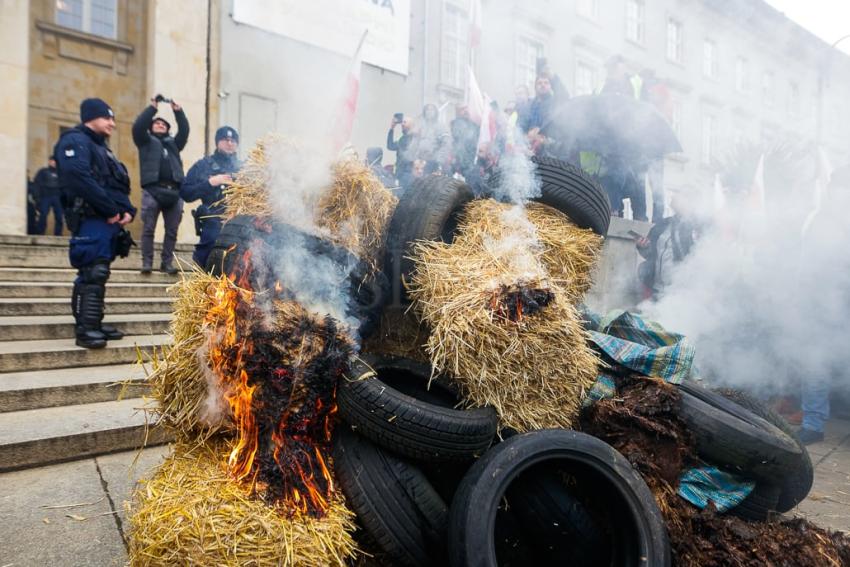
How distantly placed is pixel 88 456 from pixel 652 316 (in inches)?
235

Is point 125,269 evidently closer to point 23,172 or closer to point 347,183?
point 23,172

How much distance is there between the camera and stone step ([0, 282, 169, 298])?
5.88 metres

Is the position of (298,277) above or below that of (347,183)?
below

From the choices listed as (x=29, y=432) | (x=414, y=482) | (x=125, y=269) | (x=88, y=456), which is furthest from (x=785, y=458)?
(x=125, y=269)

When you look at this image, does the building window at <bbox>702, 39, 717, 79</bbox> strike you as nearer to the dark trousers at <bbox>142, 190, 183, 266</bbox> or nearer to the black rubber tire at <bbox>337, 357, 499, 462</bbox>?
the dark trousers at <bbox>142, 190, 183, 266</bbox>

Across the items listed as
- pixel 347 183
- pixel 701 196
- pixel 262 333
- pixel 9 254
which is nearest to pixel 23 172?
pixel 9 254

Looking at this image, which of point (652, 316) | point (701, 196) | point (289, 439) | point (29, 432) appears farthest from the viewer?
Answer: point (701, 196)

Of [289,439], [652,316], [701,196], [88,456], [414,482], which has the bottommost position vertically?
[88,456]

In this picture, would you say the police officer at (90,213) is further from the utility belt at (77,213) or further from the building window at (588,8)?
the building window at (588,8)

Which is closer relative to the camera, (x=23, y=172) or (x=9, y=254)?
(x=9, y=254)

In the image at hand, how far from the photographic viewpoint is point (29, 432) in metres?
3.52

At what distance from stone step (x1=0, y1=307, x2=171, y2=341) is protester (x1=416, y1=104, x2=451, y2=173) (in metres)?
4.42

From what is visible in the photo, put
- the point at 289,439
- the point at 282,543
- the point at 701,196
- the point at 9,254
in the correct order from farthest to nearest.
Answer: the point at 701,196 → the point at 9,254 → the point at 289,439 → the point at 282,543

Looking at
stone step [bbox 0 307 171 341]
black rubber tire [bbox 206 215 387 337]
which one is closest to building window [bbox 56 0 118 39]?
stone step [bbox 0 307 171 341]
